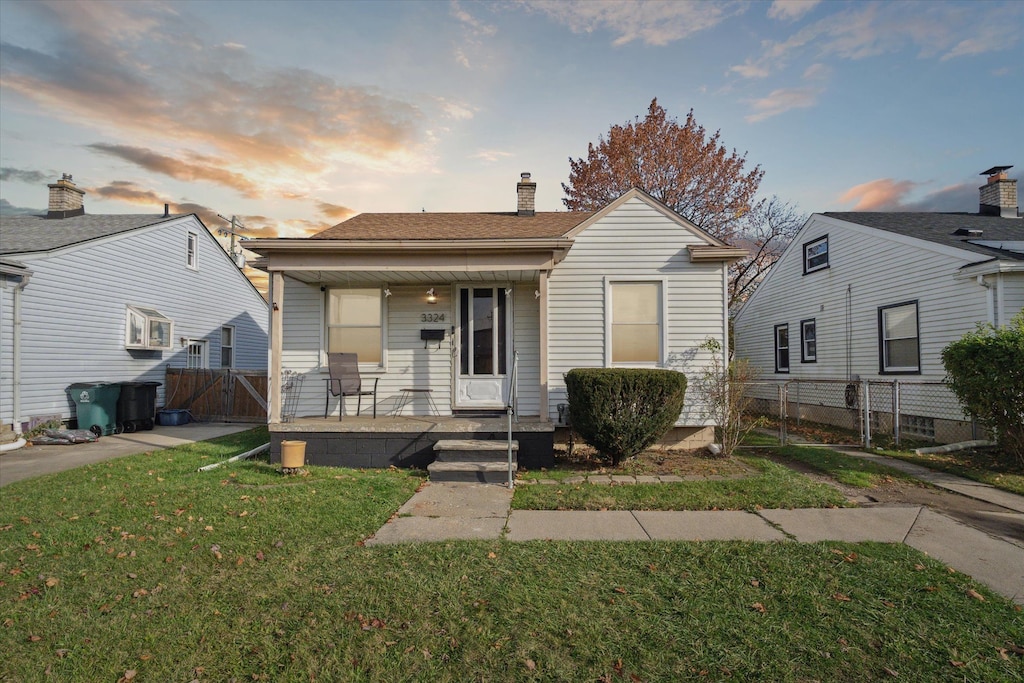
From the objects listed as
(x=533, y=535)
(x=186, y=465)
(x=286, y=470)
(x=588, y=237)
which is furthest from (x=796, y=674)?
(x=186, y=465)

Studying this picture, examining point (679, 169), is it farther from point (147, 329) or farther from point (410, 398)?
point (147, 329)

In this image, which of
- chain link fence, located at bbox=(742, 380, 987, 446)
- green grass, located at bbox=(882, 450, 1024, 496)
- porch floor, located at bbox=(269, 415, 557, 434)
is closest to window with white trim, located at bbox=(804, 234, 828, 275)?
chain link fence, located at bbox=(742, 380, 987, 446)

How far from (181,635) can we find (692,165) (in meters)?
21.5

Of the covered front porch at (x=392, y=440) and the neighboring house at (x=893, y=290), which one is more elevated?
the neighboring house at (x=893, y=290)

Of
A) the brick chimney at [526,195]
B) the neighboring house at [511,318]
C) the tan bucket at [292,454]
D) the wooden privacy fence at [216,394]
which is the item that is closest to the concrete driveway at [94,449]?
the wooden privacy fence at [216,394]

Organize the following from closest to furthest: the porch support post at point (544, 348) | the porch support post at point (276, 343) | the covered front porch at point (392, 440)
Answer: the covered front porch at point (392, 440)
the porch support post at point (544, 348)
the porch support post at point (276, 343)

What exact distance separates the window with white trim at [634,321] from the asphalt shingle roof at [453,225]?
1.63 m

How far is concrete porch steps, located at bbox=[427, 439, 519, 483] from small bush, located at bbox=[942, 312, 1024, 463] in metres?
6.78

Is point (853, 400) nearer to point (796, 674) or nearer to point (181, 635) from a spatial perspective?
point (796, 674)

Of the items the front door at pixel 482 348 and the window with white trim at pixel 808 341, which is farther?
the window with white trim at pixel 808 341

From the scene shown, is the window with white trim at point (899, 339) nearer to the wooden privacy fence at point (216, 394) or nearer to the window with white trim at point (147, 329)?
the wooden privacy fence at point (216, 394)

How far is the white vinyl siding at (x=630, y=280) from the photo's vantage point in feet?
28.1

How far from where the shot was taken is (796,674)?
93.7 inches

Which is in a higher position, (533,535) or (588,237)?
(588,237)
